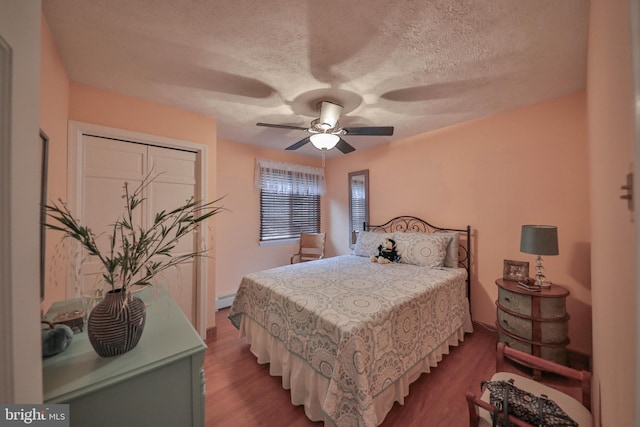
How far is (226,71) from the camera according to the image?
1.79m

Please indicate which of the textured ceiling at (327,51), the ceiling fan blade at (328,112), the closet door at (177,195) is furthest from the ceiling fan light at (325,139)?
the closet door at (177,195)

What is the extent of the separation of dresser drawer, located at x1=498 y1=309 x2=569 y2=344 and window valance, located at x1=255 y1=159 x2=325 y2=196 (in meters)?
3.25

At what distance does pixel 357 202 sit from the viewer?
4.11 meters

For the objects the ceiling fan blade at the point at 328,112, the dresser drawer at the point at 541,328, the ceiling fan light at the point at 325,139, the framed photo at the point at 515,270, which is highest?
the ceiling fan blade at the point at 328,112

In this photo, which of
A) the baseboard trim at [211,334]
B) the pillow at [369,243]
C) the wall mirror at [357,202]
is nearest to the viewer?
the baseboard trim at [211,334]

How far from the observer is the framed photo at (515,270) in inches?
90.7

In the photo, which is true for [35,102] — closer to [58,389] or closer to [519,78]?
[58,389]

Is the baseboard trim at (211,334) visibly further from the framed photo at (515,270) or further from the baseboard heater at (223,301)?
the framed photo at (515,270)

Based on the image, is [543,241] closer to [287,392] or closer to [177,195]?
[287,392]

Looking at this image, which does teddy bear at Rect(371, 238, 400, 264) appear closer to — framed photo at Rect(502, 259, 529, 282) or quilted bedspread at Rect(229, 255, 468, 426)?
quilted bedspread at Rect(229, 255, 468, 426)

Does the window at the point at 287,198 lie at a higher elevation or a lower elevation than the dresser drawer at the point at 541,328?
higher

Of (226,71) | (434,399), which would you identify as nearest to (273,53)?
(226,71)

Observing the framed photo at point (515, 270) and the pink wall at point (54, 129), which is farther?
the framed photo at point (515, 270)

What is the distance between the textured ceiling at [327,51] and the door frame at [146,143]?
1.20 feet
